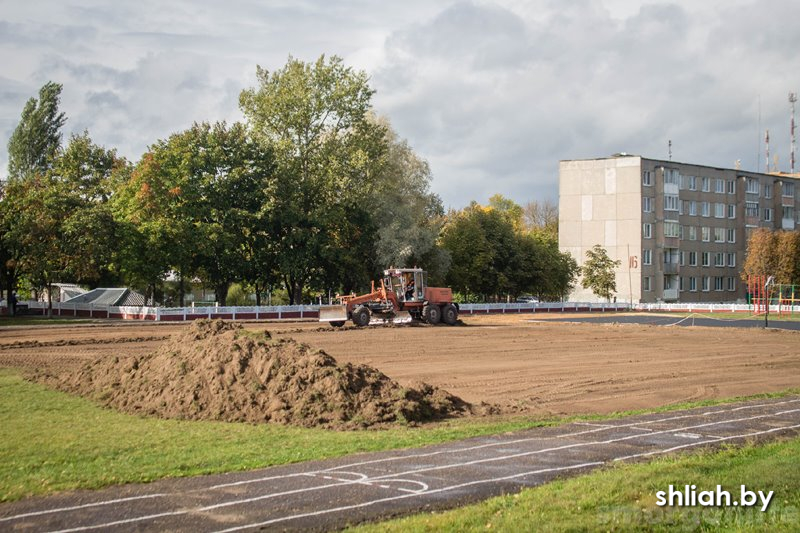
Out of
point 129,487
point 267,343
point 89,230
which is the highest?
point 89,230

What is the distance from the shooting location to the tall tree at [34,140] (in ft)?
260

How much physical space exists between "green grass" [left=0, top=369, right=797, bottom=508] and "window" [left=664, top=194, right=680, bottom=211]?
7893cm

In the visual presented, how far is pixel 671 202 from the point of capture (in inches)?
3595

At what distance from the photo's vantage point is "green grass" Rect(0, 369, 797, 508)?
1127cm

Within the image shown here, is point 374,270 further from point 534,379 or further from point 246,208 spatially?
point 534,379

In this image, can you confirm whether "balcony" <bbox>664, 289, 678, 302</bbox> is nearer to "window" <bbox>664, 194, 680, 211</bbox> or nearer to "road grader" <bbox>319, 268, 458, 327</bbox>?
"window" <bbox>664, 194, 680, 211</bbox>

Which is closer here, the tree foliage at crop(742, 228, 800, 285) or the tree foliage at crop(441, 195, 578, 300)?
the tree foliage at crop(441, 195, 578, 300)

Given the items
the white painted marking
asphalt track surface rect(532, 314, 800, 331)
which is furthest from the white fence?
the white painted marking

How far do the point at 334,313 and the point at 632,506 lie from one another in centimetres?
3664

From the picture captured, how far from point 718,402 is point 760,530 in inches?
458

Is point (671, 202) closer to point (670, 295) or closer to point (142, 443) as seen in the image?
point (670, 295)

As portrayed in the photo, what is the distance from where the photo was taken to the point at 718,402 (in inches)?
750

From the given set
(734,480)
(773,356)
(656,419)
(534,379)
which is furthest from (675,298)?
(734,480)

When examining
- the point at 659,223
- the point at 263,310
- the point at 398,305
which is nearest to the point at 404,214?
the point at 263,310
